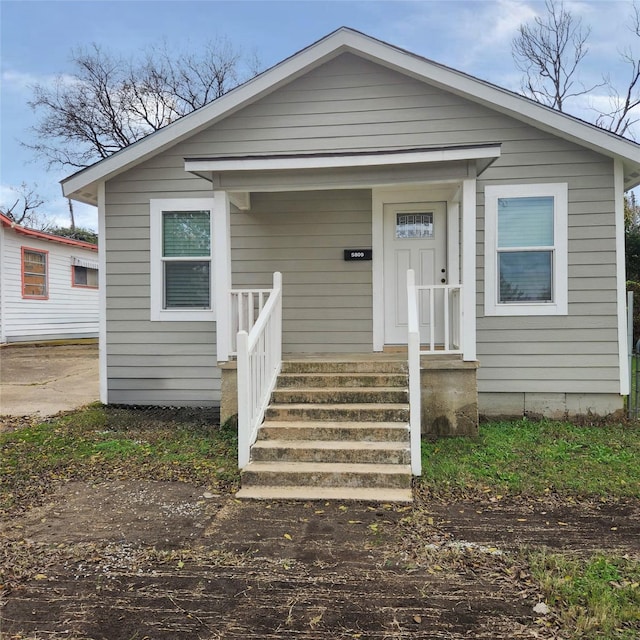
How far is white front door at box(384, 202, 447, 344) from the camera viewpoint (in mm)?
6805

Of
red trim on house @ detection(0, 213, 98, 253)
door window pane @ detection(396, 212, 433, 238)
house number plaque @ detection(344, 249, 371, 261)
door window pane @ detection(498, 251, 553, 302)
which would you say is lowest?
door window pane @ detection(498, 251, 553, 302)

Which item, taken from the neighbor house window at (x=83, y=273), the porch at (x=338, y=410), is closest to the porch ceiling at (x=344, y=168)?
the porch at (x=338, y=410)

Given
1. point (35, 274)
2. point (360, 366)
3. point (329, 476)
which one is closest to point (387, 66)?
point (360, 366)

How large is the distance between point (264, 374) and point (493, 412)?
10.2 feet

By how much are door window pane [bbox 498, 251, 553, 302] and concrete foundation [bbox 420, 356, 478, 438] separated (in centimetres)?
148

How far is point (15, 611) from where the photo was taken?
2.56 metres

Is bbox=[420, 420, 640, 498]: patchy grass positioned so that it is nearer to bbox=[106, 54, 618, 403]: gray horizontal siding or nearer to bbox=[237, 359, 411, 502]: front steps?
bbox=[237, 359, 411, 502]: front steps

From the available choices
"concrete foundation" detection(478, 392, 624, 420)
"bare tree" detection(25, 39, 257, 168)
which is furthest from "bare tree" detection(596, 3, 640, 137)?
"concrete foundation" detection(478, 392, 624, 420)

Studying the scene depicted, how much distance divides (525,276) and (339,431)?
334cm

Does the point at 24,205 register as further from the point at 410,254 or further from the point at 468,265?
the point at 468,265

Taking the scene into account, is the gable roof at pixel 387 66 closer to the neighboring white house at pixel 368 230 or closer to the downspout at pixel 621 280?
the neighboring white house at pixel 368 230

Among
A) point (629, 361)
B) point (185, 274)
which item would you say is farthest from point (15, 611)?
point (629, 361)

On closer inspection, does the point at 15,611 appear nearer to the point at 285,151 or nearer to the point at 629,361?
the point at 285,151

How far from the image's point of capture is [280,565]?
2.97 m
